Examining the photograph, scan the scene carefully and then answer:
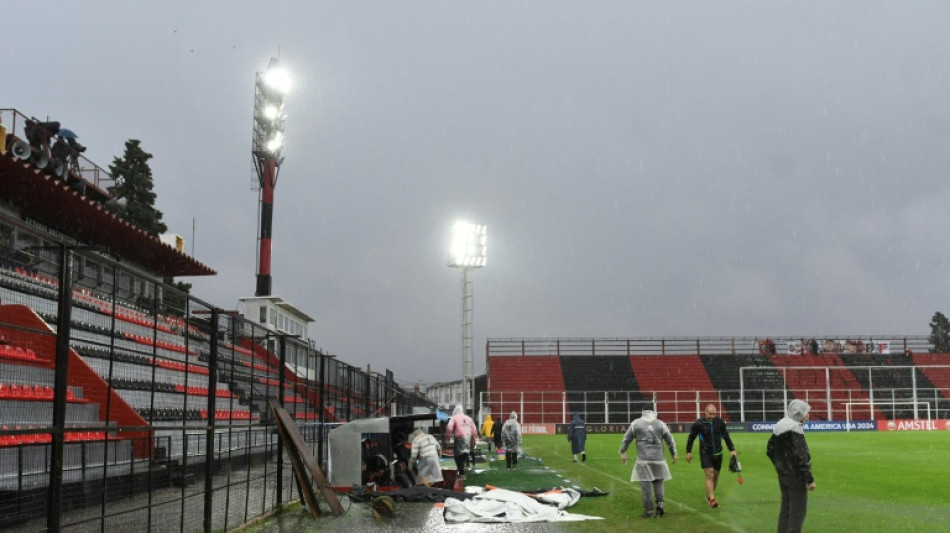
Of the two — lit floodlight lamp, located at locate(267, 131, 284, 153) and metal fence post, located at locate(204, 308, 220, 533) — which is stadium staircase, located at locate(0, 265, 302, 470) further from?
lit floodlight lamp, located at locate(267, 131, 284, 153)

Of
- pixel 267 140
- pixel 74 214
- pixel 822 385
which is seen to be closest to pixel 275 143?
pixel 267 140

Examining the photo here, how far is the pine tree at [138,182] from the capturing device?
56375 millimetres

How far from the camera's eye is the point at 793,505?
10773 mm

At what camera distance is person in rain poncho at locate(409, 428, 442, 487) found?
17219 millimetres

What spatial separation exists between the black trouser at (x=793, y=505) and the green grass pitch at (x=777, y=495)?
179 centimetres

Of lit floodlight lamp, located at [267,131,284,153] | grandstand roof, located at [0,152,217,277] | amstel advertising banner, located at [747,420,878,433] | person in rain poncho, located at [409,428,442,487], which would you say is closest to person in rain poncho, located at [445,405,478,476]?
person in rain poncho, located at [409,428,442,487]

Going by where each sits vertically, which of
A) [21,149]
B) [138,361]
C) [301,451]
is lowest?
[301,451]

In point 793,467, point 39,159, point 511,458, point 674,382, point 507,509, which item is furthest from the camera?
point 674,382

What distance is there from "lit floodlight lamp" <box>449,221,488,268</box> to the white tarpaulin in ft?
110

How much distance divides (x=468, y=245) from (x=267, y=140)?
54.3 feet

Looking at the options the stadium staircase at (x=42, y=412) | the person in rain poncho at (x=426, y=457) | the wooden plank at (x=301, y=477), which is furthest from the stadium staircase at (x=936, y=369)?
the stadium staircase at (x=42, y=412)

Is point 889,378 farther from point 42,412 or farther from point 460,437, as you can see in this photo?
point 42,412

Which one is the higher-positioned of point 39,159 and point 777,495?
point 39,159

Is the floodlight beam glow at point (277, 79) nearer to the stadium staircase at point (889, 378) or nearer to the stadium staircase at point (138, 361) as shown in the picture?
the stadium staircase at point (889, 378)
